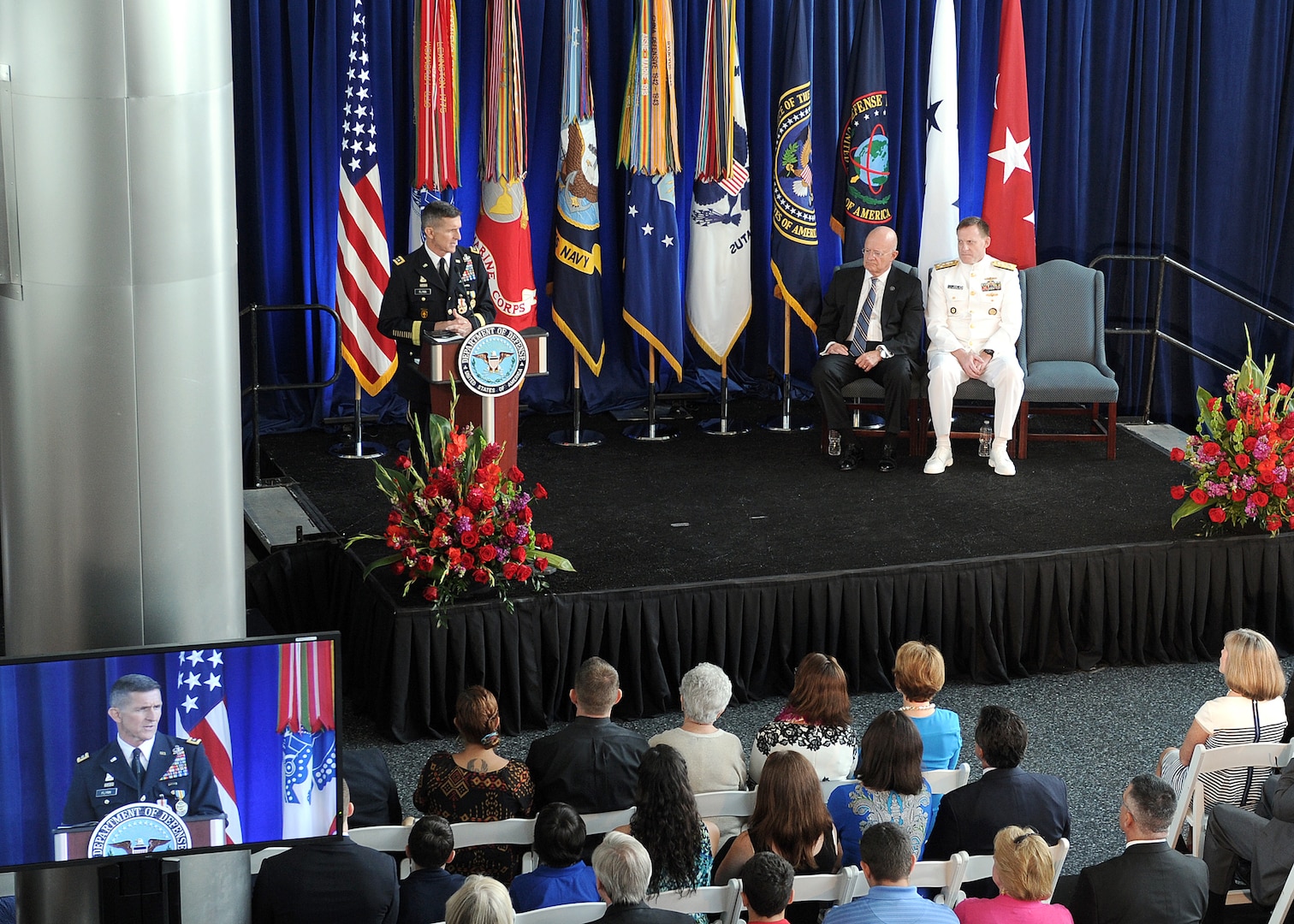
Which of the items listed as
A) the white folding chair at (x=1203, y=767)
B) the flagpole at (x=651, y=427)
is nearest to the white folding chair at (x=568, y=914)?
the white folding chair at (x=1203, y=767)

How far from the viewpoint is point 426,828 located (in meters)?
3.59

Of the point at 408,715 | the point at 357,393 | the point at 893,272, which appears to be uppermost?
the point at 893,272

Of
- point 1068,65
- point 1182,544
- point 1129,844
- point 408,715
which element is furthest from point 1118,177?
point 1129,844

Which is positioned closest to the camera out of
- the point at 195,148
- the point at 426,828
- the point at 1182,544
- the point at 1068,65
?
the point at 195,148

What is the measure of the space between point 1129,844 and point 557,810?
4.38 ft

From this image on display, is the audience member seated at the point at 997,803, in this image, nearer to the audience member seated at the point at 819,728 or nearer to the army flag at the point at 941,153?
the audience member seated at the point at 819,728

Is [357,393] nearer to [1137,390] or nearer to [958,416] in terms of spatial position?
[958,416]

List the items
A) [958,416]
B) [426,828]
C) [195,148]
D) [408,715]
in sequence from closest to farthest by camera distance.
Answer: [195,148]
[426,828]
[408,715]
[958,416]

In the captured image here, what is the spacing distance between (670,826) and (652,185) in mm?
5092

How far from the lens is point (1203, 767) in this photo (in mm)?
4445

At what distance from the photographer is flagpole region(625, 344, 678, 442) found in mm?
8047

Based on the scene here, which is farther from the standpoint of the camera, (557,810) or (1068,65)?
(1068,65)

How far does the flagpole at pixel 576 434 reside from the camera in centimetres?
792

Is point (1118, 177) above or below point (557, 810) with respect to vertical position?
above
